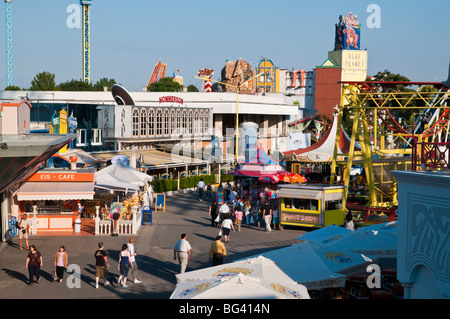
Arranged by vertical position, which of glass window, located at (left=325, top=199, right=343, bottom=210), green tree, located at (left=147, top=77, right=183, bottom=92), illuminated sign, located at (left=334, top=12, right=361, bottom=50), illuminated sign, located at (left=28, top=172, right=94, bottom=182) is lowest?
glass window, located at (left=325, top=199, right=343, bottom=210)

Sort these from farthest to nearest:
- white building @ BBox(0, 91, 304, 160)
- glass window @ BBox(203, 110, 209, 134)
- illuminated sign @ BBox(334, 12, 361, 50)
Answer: illuminated sign @ BBox(334, 12, 361, 50), glass window @ BBox(203, 110, 209, 134), white building @ BBox(0, 91, 304, 160)

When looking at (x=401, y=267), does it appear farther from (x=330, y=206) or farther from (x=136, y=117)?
(x=136, y=117)

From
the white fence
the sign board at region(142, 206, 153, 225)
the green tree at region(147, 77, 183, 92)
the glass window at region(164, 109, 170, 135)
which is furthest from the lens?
the green tree at region(147, 77, 183, 92)

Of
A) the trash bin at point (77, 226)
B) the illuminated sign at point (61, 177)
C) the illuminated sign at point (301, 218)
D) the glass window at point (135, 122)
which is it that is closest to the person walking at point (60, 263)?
the trash bin at point (77, 226)

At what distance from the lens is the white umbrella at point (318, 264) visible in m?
12.5

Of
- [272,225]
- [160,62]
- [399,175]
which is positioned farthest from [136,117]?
[160,62]

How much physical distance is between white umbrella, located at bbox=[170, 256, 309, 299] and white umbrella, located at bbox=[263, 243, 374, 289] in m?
0.56

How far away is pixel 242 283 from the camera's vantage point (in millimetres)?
10461

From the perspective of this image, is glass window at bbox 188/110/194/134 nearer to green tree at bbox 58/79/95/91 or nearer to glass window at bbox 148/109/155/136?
glass window at bbox 148/109/155/136

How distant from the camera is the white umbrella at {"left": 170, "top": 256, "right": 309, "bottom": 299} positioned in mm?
10227

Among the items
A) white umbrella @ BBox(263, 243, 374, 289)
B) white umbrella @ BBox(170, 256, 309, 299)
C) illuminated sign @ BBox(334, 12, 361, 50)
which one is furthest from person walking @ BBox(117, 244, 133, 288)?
illuminated sign @ BBox(334, 12, 361, 50)

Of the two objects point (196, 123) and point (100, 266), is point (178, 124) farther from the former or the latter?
point (100, 266)

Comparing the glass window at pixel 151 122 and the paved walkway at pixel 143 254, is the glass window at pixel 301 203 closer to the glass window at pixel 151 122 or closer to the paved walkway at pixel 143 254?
the paved walkway at pixel 143 254

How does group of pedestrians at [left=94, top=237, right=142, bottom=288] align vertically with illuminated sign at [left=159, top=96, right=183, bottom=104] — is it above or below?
below
